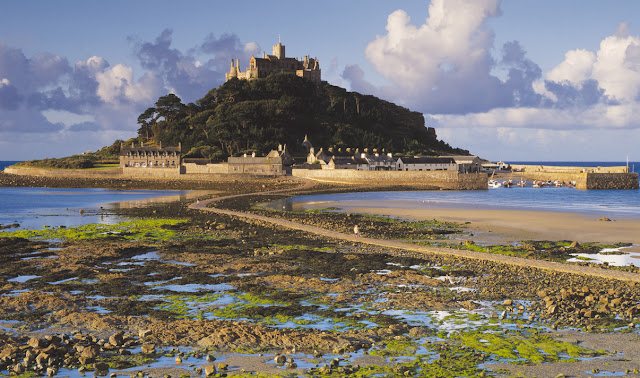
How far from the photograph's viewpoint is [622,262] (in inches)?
849

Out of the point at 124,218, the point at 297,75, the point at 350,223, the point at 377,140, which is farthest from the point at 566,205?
the point at 297,75

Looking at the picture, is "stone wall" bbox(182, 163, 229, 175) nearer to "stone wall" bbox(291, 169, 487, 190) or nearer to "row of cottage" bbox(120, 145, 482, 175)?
"row of cottage" bbox(120, 145, 482, 175)

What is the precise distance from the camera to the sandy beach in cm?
2900

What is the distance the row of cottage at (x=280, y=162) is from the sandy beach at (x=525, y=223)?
41426 mm

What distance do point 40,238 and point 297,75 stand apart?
111 metres

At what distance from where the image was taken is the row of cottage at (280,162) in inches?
3492

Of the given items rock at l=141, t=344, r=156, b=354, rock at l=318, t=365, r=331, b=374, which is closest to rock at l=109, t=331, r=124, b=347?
rock at l=141, t=344, r=156, b=354

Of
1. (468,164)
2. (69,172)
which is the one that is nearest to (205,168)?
(69,172)

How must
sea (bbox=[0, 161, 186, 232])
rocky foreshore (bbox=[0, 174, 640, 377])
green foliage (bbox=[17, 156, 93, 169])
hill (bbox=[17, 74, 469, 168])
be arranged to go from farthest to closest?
hill (bbox=[17, 74, 469, 168]), green foliage (bbox=[17, 156, 93, 169]), sea (bbox=[0, 161, 186, 232]), rocky foreshore (bbox=[0, 174, 640, 377])

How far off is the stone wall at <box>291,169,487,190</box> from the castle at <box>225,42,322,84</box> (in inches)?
2365

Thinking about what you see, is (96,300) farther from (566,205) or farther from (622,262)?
(566,205)

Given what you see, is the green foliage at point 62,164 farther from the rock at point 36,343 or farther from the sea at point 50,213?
the rock at point 36,343

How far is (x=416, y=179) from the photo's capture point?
7669 centimetres

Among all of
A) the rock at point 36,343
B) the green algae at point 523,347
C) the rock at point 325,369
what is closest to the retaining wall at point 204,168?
the rock at point 36,343
